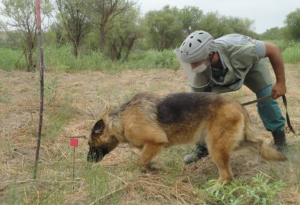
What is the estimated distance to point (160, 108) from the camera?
4.04 meters

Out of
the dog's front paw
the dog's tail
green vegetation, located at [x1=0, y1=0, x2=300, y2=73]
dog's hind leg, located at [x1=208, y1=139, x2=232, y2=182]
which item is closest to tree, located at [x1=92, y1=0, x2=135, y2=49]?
green vegetation, located at [x1=0, y1=0, x2=300, y2=73]

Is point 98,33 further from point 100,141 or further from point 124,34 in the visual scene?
point 100,141

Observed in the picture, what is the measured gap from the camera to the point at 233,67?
4.21m

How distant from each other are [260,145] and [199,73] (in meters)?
1.20

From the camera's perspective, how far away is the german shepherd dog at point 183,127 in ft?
12.2

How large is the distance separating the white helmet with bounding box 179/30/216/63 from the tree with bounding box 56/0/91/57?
1541 centimetres

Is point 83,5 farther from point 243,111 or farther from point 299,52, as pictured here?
point 243,111

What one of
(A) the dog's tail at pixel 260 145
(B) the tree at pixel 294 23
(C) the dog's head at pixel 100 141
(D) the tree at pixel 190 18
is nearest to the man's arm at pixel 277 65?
(A) the dog's tail at pixel 260 145

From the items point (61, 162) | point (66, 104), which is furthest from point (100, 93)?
point (61, 162)

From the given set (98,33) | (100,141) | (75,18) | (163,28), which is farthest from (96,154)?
(163,28)

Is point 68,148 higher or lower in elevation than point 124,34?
lower

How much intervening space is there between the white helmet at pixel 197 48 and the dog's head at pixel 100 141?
1322mm

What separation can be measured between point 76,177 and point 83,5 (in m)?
17.7

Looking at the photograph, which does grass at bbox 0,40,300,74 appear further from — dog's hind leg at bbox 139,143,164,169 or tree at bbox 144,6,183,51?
tree at bbox 144,6,183,51
